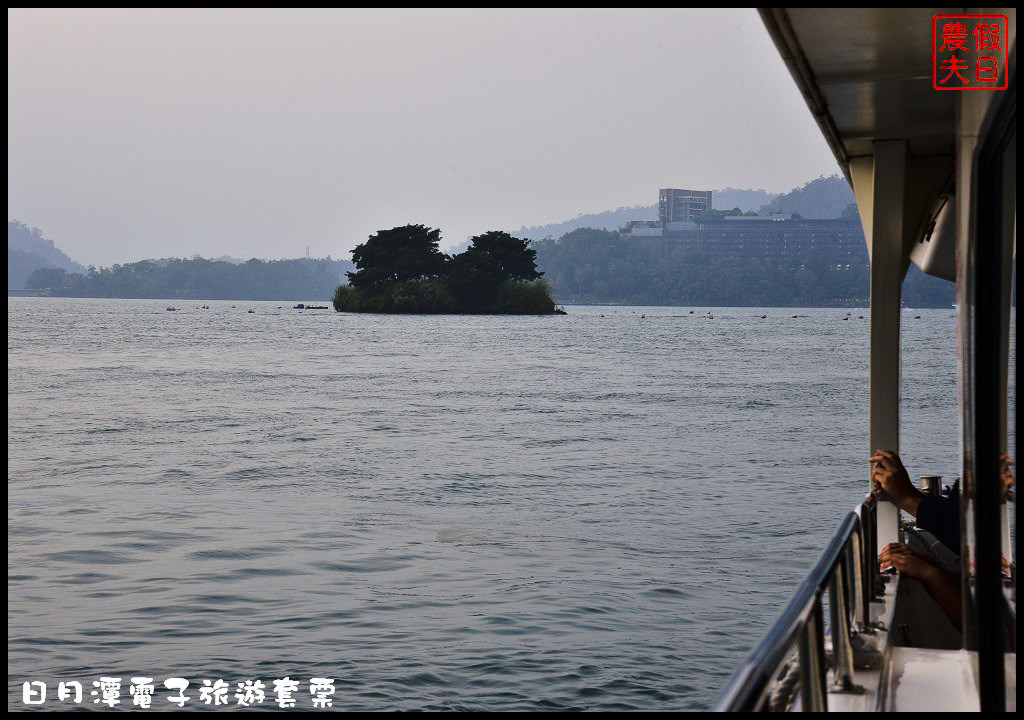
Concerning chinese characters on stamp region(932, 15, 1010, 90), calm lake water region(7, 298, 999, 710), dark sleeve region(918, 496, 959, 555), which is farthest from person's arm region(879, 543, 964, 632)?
calm lake water region(7, 298, 999, 710)

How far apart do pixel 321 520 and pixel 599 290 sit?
11857cm

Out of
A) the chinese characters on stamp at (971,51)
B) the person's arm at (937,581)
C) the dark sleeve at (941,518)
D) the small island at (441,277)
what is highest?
the small island at (441,277)

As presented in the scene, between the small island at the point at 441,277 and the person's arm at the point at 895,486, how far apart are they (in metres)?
68.8

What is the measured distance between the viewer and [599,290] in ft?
433

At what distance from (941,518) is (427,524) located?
11.5 meters

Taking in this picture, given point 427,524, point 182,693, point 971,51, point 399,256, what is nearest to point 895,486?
point 971,51

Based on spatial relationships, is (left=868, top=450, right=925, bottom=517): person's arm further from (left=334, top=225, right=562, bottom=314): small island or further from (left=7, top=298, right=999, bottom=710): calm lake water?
(left=334, top=225, right=562, bottom=314): small island

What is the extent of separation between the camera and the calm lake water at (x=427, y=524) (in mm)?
8406

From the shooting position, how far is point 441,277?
7875cm

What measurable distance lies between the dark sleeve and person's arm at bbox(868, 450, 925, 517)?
0.04 metres

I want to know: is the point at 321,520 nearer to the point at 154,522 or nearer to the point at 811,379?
the point at 154,522

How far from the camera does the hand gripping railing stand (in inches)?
49.4

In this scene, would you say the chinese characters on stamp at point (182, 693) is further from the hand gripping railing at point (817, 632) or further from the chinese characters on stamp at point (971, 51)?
the chinese characters on stamp at point (971, 51)

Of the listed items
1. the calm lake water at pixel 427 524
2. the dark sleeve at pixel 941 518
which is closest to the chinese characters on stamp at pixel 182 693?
the calm lake water at pixel 427 524
